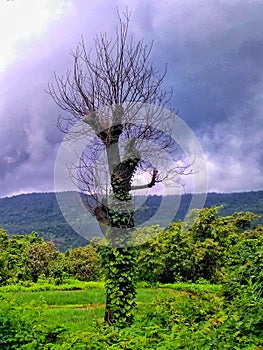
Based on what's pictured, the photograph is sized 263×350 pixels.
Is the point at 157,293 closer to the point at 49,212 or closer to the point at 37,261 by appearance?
the point at 37,261

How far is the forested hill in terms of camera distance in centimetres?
4942

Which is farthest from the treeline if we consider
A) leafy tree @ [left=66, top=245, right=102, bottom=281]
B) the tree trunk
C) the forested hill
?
the tree trunk

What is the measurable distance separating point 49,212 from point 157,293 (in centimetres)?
6432

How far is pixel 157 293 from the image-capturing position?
30.4 ft

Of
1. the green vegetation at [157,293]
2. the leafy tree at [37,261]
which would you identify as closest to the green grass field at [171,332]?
the green vegetation at [157,293]

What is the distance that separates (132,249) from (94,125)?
2619 mm

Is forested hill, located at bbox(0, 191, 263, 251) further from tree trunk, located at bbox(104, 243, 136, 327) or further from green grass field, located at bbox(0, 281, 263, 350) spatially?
green grass field, located at bbox(0, 281, 263, 350)

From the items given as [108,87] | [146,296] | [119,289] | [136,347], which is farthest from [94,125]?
[146,296]

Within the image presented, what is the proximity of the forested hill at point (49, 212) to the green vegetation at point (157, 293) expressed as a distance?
3.84m

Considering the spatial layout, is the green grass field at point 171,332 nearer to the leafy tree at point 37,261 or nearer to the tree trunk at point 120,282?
the tree trunk at point 120,282

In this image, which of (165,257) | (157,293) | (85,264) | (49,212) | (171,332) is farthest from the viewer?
(49,212)

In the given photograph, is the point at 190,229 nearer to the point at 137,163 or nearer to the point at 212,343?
the point at 137,163

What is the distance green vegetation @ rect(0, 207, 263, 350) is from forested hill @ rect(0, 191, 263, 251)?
384 centimetres

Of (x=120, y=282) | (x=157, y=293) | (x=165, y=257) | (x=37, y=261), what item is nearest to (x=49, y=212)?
(x=37, y=261)
